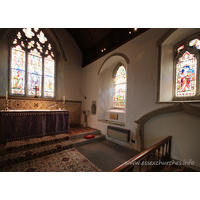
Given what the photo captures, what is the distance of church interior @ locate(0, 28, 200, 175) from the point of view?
2676 mm

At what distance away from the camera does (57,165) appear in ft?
8.63

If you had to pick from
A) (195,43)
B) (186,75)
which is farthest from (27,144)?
(195,43)

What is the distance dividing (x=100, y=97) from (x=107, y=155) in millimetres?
2851

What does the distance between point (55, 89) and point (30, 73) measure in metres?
1.42

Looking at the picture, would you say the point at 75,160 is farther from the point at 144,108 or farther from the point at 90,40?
the point at 90,40

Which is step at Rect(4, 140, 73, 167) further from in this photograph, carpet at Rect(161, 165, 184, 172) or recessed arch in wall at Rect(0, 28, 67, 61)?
recessed arch in wall at Rect(0, 28, 67, 61)

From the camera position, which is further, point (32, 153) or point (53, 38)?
point (53, 38)

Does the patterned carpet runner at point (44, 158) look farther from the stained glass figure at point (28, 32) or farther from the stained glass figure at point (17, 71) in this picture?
the stained glass figure at point (28, 32)

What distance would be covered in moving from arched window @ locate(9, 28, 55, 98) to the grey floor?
12.4 ft

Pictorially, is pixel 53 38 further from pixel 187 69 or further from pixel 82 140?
pixel 187 69

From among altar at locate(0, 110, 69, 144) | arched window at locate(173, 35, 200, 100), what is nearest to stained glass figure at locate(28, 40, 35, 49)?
altar at locate(0, 110, 69, 144)

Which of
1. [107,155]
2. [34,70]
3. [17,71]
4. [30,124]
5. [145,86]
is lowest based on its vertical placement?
[107,155]

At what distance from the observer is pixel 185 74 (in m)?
2.94

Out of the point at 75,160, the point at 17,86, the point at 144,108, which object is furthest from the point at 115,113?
the point at 17,86
